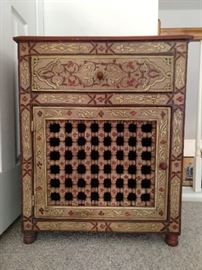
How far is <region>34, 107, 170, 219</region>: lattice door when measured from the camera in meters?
0.93

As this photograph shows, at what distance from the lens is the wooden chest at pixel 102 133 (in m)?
0.89

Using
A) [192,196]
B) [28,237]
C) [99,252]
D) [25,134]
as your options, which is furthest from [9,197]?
[192,196]

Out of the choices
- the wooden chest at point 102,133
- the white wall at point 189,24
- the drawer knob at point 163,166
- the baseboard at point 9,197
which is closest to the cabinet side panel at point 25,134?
the wooden chest at point 102,133

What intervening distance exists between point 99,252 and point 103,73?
0.59 metres

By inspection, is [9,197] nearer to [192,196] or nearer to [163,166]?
[163,166]

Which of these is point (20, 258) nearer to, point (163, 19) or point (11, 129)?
point (11, 129)

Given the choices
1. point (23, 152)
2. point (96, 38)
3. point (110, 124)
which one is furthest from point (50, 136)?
point (96, 38)

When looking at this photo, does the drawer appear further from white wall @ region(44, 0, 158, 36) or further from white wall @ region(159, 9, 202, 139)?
white wall @ region(159, 9, 202, 139)

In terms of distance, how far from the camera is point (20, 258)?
0.88m

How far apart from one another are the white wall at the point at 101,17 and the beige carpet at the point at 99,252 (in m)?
0.97

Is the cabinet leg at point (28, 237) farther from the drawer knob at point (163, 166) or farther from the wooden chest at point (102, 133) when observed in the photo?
the drawer knob at point (163, 166)

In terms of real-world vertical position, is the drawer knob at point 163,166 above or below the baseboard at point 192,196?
above

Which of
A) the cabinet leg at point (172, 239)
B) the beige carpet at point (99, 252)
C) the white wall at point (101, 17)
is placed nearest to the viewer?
the beige carpet at point (99, 252)

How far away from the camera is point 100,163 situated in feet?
3.11
